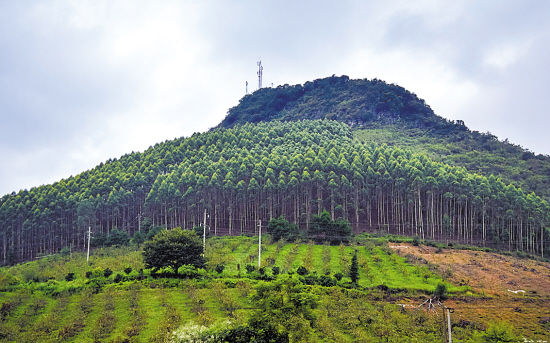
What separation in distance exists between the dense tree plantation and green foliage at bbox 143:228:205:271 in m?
25.5

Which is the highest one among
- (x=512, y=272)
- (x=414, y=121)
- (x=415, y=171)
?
(x=414, y=121)

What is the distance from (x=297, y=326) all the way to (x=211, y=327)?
543 centimetres

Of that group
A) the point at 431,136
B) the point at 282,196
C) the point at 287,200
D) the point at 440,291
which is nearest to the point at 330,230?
the point at 282,196

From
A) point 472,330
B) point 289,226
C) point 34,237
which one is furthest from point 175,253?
point 34,237

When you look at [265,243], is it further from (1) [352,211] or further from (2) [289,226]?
(1) [352,211]

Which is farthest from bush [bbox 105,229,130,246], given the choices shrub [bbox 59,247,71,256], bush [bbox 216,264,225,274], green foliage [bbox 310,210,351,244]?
green foliage [bbox 310,210,351,244]

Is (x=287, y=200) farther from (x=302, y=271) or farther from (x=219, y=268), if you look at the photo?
(x=302, y=271)

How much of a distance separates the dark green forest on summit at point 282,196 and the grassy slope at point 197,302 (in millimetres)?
15397

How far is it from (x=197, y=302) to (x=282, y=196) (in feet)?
143

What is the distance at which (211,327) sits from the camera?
92.4 feet

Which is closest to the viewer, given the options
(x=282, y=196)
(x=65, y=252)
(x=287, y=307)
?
(x=287, y=307)

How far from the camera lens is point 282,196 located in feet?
265

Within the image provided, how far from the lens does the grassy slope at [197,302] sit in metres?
31.8

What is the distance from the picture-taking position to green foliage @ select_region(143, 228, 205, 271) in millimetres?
46781
